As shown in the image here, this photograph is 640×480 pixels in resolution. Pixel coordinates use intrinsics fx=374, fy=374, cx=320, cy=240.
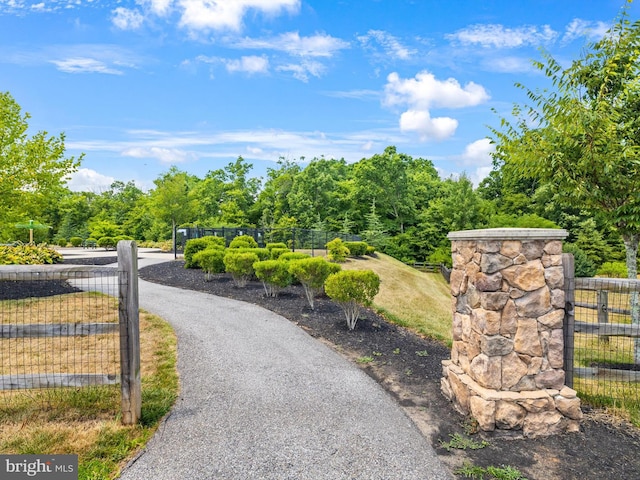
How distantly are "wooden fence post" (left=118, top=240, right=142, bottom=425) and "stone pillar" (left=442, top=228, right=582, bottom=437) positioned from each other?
325cm

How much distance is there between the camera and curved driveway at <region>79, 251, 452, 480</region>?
2.90 meters

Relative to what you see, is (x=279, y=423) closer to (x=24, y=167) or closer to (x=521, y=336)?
(x=521, y=336)

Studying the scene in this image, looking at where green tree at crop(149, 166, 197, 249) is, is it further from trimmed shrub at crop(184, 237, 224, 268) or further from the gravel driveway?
the gravel driveway

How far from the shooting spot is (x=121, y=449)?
3104mm

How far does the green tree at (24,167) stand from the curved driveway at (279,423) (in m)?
7.43

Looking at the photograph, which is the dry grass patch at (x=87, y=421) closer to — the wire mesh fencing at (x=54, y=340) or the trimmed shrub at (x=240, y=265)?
the wire mesh fencing at (x=54, y=340)

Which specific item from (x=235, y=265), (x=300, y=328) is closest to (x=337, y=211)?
(x=235, y=265)

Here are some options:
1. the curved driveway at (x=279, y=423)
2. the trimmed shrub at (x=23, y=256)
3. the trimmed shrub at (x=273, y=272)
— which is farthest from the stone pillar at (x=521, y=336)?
the trimmed shrub at (x=23, y=256)

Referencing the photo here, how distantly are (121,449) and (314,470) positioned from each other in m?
1.62

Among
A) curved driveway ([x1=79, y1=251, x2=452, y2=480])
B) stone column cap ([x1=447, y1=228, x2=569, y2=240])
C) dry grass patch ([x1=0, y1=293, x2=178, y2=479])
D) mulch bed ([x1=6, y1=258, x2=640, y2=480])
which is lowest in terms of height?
mulch bed ([x1=6, y1=258, x2=640, y2=480])

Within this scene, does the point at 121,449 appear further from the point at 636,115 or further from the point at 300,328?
the point at 636,115

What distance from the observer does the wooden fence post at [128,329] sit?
3.42 m

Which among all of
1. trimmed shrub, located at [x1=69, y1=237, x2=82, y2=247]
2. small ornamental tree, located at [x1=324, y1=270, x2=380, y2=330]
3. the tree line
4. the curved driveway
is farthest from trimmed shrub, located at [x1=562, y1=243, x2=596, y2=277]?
trimmed shrub, located at [x1=69, y1=237, x2=82, y2=247]

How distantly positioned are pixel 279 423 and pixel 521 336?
97.6 inches
